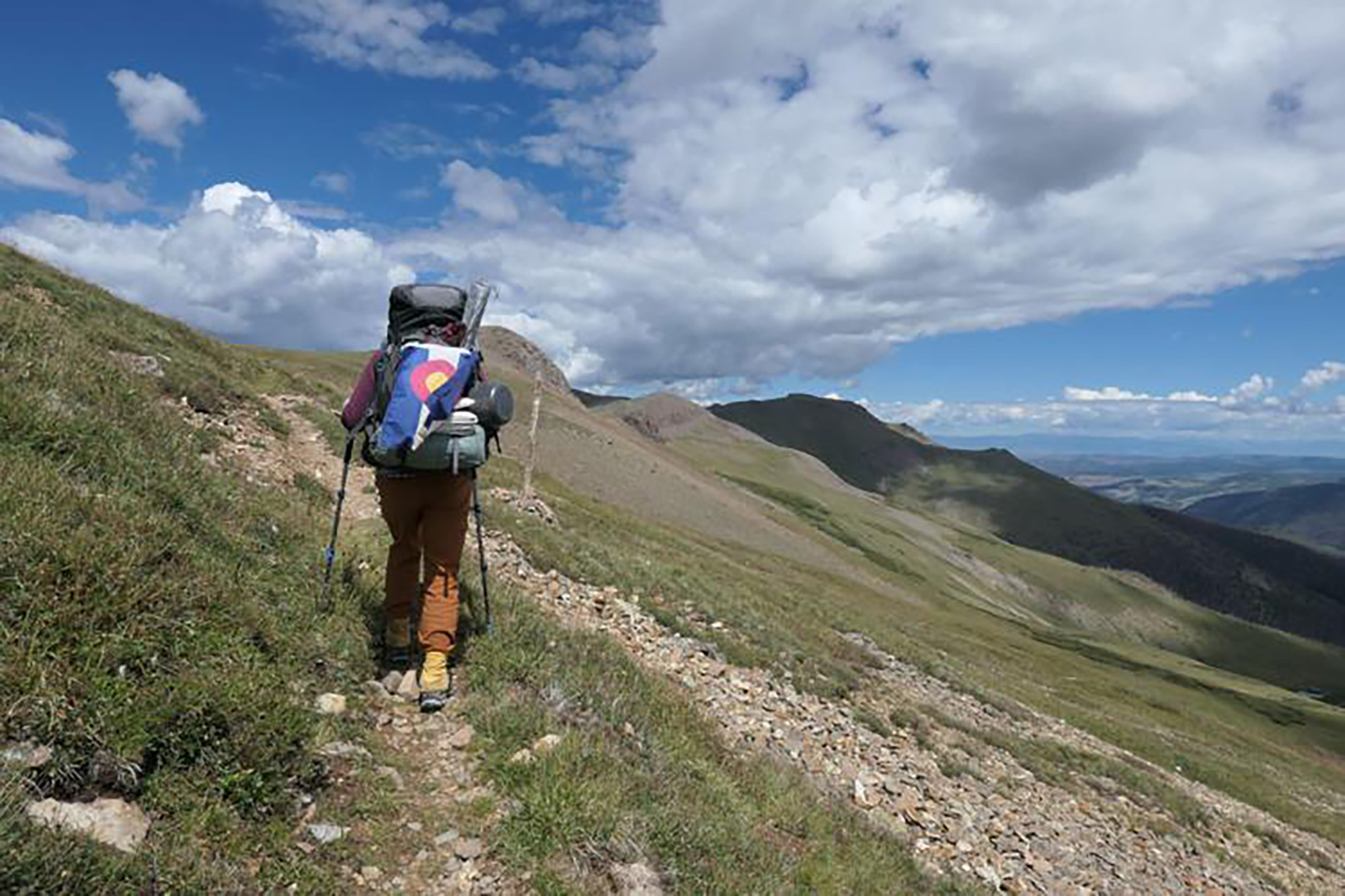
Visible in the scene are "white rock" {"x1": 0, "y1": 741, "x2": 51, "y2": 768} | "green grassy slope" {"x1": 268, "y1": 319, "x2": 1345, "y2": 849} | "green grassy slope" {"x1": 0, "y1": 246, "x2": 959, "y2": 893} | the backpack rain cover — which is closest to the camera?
"white rock" {"x1": 0, "y1": 741, "x2": 51, "y2": 768}

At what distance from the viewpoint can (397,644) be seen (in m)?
7.61

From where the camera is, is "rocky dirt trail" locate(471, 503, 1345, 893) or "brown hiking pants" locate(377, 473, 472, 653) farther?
"rocky dirt trail" locate(471, 503, 1345, 893)

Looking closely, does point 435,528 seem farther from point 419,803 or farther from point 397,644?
point 419,803

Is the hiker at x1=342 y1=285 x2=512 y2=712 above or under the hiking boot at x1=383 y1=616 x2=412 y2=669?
above

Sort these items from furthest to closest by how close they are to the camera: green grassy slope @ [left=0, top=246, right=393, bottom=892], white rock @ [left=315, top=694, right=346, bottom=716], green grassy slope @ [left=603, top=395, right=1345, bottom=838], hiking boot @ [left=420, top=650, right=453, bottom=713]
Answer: green grassy slope @ [left=603, top=395, right=1345, bottom=838], hiking boot @ [left=420, top=650, right=453, bottom=713], white rock @ [left=315, top=694, right=346, bottom=716], green grassy slope @ [left=0, top=246, right=393, bottom=892]

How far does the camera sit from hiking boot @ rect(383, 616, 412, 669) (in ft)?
24.9

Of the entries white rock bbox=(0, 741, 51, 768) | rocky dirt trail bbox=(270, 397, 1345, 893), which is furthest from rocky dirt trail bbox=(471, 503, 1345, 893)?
white rock bbox=(0, 741, 51, 768)

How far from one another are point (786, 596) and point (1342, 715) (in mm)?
120840

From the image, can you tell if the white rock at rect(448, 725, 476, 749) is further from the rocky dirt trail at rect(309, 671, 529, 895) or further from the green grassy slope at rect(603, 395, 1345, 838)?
the green grassy slope at rect(603, 395, 1345, 838)

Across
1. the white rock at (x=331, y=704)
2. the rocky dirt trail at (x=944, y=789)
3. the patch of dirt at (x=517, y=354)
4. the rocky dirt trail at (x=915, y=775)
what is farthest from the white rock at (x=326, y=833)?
the patch of dirt at (x=517, y=354)

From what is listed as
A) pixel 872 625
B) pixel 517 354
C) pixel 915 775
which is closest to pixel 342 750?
pixel 915 775

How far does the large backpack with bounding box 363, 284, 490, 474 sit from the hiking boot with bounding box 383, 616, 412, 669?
184 cm

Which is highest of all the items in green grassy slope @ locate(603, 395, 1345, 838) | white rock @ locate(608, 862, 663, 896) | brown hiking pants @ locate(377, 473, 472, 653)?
brown hiking pants @ locate(377, 473, 472, 653)

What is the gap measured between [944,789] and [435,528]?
41.7 ft
